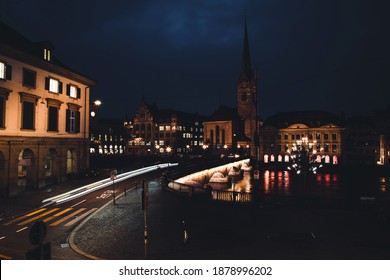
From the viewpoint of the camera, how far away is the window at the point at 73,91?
111 ft

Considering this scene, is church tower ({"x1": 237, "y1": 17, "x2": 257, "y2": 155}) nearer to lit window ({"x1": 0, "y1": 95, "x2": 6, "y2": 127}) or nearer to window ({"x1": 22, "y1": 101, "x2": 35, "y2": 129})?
window ({"x1": 22, "y1": 101, "x2": 35, "y2": 129})

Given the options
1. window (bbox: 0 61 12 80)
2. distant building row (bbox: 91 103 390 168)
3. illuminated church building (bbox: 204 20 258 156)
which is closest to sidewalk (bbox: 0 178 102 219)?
window (bbox: 0 61 12 80)

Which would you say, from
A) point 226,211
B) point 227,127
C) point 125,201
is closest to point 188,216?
point 226,211

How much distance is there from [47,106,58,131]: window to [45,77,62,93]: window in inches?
81.2

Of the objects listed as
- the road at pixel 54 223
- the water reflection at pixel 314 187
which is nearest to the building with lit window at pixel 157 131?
the water reflection at pixel 314 187

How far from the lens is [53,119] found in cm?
3145

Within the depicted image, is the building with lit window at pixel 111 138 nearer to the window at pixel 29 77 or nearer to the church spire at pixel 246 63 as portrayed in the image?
the church spire at pixel 246 63

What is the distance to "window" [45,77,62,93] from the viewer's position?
3039cm

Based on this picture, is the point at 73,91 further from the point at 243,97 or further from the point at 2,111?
the point at 243,97

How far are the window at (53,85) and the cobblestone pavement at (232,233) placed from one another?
16945 millimetres

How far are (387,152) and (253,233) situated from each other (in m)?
89.7

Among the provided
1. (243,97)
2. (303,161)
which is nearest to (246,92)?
(243,97)

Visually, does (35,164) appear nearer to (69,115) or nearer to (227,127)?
(69,115)

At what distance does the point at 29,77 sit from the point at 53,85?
11.3 ft
